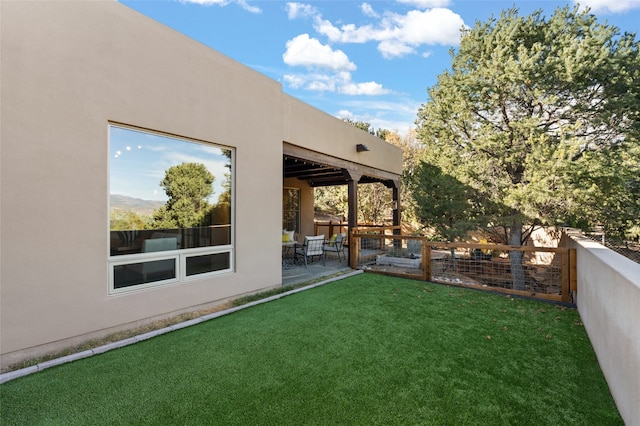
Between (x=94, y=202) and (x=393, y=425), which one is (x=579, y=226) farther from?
(x=94, y=202)

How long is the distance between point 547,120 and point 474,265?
4.83 m

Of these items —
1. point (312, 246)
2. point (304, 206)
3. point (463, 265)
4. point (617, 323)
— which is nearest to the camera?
point (617, 323)

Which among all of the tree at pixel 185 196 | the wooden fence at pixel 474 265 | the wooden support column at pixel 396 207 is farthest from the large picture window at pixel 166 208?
the wooden support column at pixel 396 207

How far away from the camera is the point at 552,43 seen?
27.5 ft

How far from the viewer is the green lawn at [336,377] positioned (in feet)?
7.73

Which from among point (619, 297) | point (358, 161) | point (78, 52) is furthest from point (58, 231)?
point (358, 161)

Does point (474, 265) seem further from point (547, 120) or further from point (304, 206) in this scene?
point (304, 206)

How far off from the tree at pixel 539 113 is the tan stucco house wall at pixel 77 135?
7678mm

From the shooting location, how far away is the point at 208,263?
5012 millimetres

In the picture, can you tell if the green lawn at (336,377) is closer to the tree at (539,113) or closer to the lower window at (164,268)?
the lower window at (164,268)

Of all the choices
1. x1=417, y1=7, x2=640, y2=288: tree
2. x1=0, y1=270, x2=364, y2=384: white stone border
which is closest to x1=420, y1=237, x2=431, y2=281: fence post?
x1=417, y1=7, x2=640, y2=288: tree

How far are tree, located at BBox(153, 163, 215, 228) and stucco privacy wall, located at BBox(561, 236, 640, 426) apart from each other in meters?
5.20

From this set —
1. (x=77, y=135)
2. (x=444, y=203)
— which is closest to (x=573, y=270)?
(x=444, y=203)

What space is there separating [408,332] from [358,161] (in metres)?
6.49
